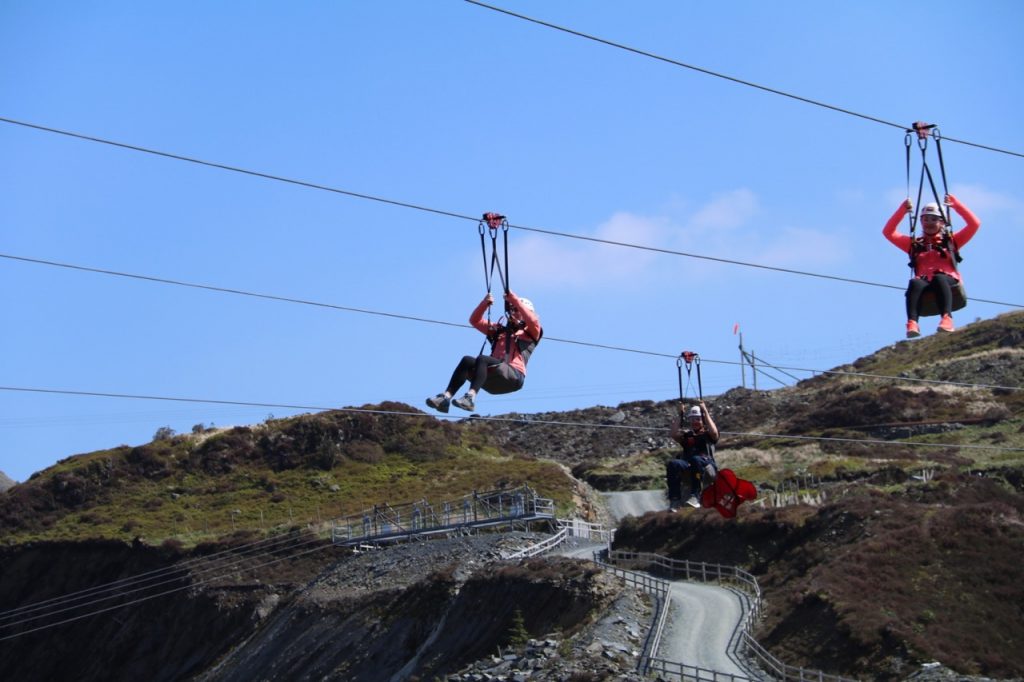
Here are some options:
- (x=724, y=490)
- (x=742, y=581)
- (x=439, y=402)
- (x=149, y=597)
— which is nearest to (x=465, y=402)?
(x=439, y=402)

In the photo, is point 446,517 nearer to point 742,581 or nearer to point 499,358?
point 742,581

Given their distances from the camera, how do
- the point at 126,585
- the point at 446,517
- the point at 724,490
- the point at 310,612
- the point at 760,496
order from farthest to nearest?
the point at 126,585 < the point at 446,517 < the point at 760,496 < the point at 310,612 < the point at 724,490

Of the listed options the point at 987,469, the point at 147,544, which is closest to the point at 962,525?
the point at 987,469

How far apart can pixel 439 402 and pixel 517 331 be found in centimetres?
207

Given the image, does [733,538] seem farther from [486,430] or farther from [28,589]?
[486,430]

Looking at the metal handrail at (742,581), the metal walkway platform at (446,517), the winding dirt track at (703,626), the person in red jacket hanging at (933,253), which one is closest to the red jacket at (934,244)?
the person in red jacket hanging at (933,253)

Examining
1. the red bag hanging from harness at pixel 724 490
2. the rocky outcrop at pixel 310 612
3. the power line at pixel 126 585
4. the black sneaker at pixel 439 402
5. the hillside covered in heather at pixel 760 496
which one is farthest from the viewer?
the power line at pixel 126 585

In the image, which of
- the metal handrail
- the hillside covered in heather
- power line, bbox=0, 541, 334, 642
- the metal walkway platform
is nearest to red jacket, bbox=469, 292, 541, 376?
the metal handrail

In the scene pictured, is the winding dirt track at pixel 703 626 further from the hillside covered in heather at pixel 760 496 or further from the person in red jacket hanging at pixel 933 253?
the person in red jacket hanging at pixel 933 253

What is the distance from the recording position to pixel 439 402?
2423 cm

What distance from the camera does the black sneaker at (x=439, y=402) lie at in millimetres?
24188

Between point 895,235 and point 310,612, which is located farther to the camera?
point 310,612

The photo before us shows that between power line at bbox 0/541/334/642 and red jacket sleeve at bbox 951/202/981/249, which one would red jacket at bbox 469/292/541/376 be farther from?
power line at bbox 0/541/334/642

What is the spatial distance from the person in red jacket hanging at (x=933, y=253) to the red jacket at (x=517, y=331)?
5.96 metres
